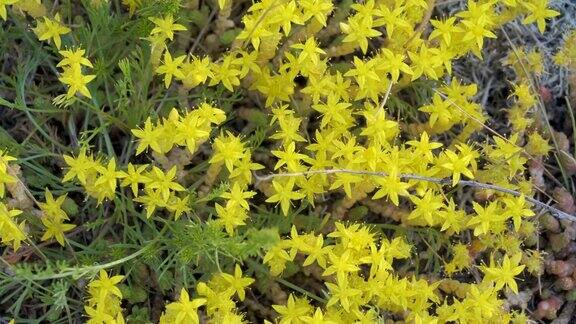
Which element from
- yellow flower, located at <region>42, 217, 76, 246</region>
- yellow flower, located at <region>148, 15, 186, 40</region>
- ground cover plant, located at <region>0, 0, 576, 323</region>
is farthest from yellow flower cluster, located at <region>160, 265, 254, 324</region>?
yellow flower, located at <region>148, 15, 186, 40</region>

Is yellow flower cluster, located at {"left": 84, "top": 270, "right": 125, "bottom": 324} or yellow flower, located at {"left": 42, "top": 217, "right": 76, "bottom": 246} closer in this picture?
yellow flower cluster, located at {"left": 84, "top": 270, "right": 125, "bottom": 324}

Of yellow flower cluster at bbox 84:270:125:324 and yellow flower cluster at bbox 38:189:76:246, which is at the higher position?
yellow flower cluster at bbox 38:189:76:246

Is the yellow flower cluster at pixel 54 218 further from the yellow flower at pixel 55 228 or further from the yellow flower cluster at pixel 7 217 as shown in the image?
the yellow flower cluster at pixel 7 217

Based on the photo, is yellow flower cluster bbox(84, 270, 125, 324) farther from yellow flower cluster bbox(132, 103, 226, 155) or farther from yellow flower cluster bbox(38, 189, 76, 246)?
yellow flower cluster bbox(132, 103, 226, 155)

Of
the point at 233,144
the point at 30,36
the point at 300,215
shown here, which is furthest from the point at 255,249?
the point at 30,36

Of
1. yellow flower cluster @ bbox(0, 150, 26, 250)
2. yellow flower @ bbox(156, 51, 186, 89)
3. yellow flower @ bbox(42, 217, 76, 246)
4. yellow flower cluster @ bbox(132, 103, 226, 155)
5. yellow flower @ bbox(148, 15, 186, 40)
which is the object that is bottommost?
yellow flower @ bbox(42, 217, 76, 246)

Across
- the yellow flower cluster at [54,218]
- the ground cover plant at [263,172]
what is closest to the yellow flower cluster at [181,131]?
the ground cover plant at [263,172]

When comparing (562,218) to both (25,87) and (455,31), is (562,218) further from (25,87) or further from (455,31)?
(25,87)
